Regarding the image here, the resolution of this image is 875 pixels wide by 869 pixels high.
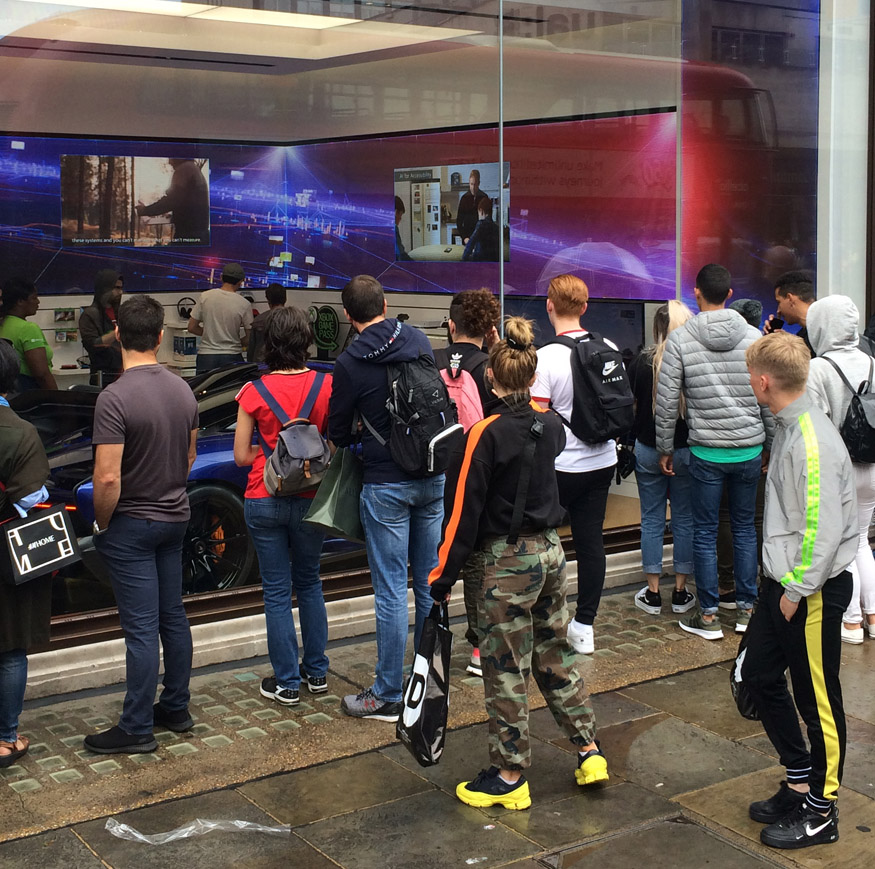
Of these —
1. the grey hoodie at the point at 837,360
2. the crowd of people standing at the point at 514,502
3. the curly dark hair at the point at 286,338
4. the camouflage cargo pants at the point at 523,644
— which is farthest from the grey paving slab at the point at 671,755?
the curly dark hair at the point at 286,338

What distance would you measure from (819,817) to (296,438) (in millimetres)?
2636

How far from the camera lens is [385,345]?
207 inches

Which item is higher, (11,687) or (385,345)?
(385,345)

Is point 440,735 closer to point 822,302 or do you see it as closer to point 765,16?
point 822,302

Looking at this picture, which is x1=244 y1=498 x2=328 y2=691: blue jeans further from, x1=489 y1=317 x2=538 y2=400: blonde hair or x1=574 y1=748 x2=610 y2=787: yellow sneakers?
x1=574 y1=748 x2=610 y2=787: yellow sneakers

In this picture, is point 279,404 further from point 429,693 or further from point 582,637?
point 582,637

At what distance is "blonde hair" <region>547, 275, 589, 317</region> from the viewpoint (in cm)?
609

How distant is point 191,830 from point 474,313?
2.76 m

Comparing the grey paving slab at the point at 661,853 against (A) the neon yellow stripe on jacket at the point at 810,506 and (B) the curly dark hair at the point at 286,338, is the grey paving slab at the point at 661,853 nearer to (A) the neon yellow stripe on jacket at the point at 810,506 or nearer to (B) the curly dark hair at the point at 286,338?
(A) the neon yellow stripe on jacket at the point at 810,506

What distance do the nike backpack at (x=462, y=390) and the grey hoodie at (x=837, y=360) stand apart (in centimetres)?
175

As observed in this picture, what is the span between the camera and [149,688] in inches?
207

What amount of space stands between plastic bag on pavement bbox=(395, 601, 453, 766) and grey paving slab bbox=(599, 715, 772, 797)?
0.99 m

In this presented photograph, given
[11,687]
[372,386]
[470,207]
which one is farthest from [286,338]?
[470,207]

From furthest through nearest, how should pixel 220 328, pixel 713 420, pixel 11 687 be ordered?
pixel 220 328 < pixel 713 420 < pixel 11 687
